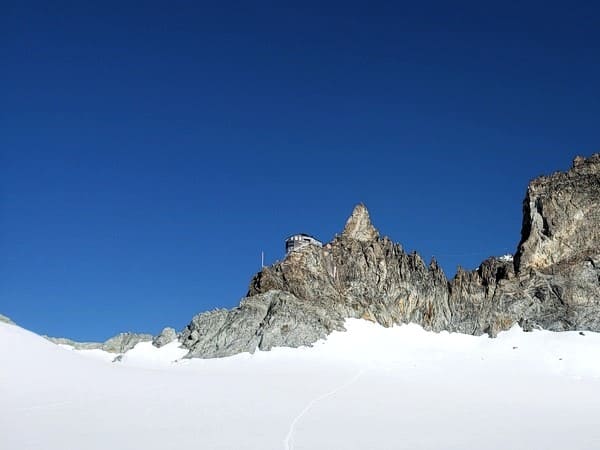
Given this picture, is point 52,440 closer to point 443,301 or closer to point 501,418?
point 501,418

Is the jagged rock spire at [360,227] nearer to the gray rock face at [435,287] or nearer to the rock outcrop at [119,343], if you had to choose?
the gray rock face at [435,287]

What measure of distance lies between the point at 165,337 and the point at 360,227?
963 inches

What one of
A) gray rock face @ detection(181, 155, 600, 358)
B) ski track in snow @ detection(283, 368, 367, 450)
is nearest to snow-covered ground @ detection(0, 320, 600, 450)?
ski track in snow @ detection(283, 368, 367, 450)

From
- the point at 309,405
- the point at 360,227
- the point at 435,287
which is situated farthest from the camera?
the point at 360,227

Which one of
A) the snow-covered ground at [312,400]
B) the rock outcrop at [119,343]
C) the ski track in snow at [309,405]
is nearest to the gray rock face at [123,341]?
the rock outcrop at [119,343]

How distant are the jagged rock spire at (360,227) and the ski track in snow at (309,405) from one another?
80.9 feet

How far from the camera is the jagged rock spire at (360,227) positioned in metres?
72.0

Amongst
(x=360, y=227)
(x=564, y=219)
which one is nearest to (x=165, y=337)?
(x=360, y=227)

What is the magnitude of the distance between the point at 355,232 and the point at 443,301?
12.4m

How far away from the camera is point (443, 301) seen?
A: 6762 cm

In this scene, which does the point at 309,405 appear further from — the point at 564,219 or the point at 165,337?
the point at 564,219

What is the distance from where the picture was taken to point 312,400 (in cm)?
A: 3500

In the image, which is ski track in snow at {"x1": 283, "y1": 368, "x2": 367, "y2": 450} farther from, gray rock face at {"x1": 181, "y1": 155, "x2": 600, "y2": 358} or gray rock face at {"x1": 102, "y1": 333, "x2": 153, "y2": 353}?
gray rock face at {"x1": 102, "y1": 333, "x2": 153, "y2": 353}

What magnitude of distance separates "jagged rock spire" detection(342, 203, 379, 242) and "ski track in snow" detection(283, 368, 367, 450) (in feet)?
80.9
